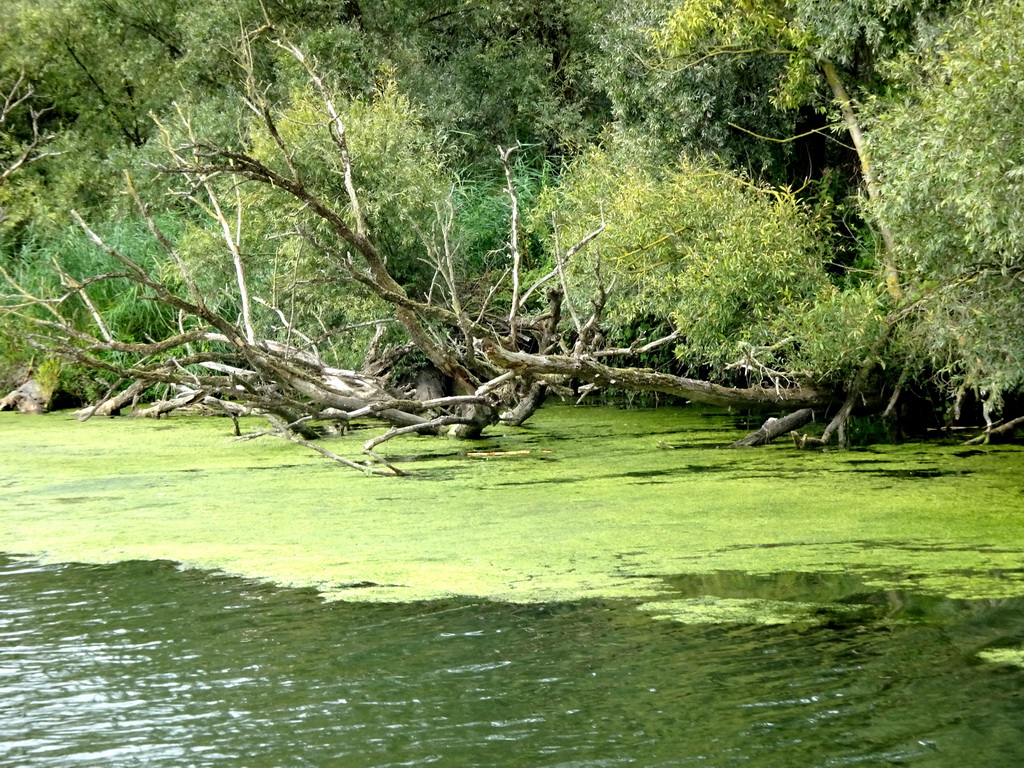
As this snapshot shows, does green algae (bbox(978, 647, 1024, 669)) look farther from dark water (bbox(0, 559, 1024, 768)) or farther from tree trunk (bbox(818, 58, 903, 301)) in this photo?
tree trunk (bbox(818, 58, 903, 301))

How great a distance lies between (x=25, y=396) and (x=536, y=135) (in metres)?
7.91

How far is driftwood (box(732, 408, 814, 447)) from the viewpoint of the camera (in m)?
10.8

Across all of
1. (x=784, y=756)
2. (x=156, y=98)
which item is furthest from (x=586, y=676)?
(x=156, y=98)

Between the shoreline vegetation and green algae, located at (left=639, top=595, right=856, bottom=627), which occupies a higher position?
the shoreline vegetation

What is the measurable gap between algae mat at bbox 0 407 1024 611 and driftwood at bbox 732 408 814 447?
1.23 feet

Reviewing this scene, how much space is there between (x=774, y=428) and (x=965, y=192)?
4.14 m

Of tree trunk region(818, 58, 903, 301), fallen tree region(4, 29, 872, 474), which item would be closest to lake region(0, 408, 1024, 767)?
fallen tree region(4, 29, 872, 474)

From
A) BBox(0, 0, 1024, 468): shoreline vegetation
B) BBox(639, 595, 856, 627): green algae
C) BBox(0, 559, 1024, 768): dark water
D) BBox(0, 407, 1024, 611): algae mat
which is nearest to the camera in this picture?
BBox(0, 559, 1024, 768): dark water

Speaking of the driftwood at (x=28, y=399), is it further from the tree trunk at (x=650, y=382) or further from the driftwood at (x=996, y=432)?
the driftwood at (x=996, y=432)

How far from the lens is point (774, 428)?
1085 cm

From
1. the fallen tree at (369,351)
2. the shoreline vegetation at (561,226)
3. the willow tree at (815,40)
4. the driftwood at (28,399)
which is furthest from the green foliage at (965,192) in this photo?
the driftwood at (28,399)

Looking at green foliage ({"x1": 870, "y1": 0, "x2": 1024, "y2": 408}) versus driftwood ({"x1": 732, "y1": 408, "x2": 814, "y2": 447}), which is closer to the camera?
green foliage ({"x1": 870, "y1": 0, "x2": 1024, "y2": 408})

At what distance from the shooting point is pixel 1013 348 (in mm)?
7789

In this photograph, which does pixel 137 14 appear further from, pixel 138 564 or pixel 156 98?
pixel 138 564
